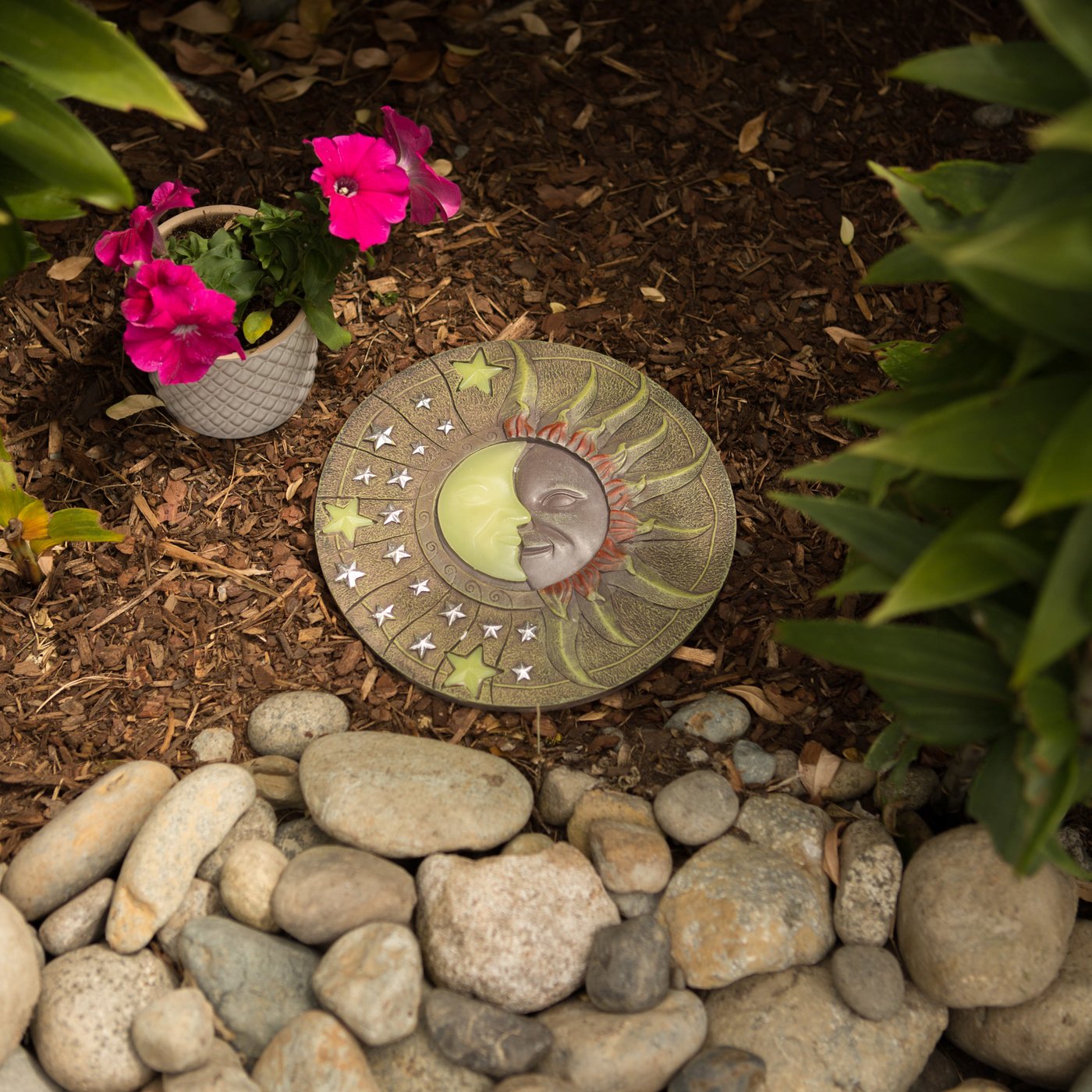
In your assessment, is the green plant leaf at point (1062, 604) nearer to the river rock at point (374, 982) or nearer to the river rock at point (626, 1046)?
the river rock at point (626, 1046)

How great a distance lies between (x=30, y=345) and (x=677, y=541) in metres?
1.62

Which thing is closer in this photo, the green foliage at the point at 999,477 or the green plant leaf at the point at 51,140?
the green foliage at the point at 999,477

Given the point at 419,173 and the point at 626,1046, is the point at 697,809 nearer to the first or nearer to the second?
the point at 626,1046

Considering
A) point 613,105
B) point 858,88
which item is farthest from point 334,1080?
point 858,88

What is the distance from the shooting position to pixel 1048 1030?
1632mm

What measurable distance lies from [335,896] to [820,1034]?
2.70 ft

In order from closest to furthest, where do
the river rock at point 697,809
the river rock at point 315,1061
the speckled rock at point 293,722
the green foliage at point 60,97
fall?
the green foliage at point 60,97 < the river rock at point 315,1061 < the river rock at point 697,809 < the speckled rock at point 293,722

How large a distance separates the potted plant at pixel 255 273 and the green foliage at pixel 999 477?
99 cm

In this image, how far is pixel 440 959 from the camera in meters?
1.68

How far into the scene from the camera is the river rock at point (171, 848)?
1.69 m

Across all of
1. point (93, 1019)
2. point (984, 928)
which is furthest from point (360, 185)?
point (984, 928)

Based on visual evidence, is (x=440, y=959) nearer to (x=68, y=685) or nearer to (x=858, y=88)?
(x=68, y=685)

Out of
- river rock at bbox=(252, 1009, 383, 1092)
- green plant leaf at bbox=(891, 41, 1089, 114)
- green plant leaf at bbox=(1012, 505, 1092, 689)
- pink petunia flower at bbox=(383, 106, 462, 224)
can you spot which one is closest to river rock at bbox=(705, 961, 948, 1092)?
river rock at bbox=(252, 1009, 383, 1092)

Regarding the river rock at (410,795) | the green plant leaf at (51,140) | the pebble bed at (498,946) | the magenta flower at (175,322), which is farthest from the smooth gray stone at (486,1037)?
the green plant leaf at (51,140)
